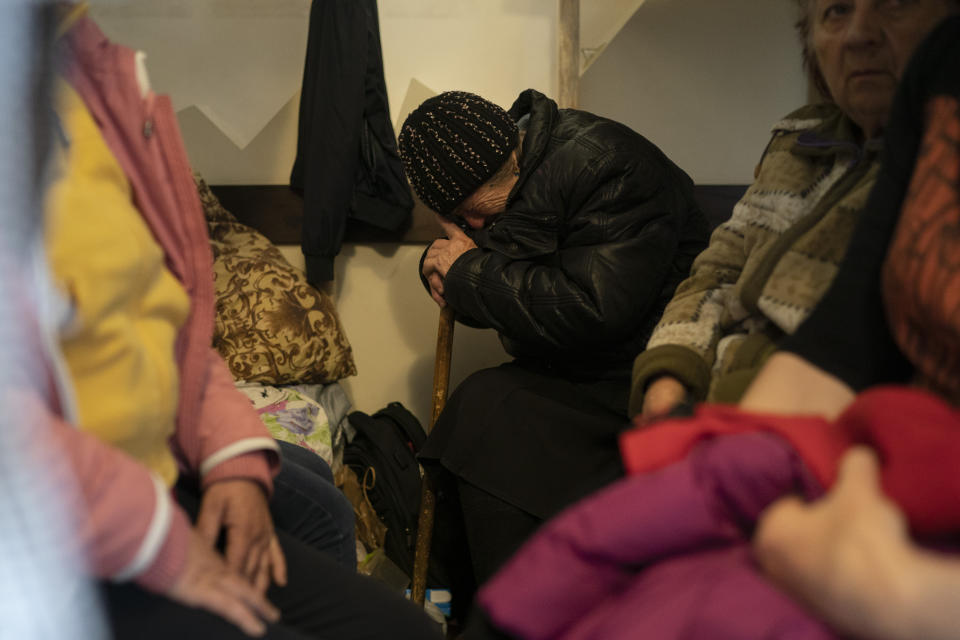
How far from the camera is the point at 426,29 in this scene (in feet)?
7.75

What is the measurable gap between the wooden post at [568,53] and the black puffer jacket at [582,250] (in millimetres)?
397

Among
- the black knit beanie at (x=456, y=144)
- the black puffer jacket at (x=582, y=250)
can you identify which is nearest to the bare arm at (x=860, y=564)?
the black puffer jacket at (x=582, y=250)

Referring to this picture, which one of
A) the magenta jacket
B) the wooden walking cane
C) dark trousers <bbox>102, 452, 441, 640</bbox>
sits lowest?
the wooden walking cane

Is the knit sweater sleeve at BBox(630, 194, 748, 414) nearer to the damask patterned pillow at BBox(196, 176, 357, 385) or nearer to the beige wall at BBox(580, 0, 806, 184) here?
the damask patterned pillow at BBox(196, 176, 357, 385)

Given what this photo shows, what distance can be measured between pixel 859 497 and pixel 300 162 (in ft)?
6.73

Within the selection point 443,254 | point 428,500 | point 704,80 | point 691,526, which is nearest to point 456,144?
point 443,254

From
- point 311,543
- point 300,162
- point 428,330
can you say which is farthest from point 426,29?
point 311,543

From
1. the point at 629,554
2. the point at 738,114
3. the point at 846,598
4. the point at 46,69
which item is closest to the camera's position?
the point at 846,598

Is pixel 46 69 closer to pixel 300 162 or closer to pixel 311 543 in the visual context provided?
pixel 311 543

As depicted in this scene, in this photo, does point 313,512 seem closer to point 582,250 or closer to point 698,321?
point 698,321

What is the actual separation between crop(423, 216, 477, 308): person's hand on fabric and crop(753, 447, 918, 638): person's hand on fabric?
4.39ft

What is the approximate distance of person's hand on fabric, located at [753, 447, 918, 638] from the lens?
0.46 m

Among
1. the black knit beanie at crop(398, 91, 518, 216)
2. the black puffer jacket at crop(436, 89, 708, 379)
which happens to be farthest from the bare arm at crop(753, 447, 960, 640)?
the black knit beanie at crop(398, 91, 518, 216)

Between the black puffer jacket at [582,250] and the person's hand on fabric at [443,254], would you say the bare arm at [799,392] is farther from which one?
the person's hand on fabric at [443,254]
